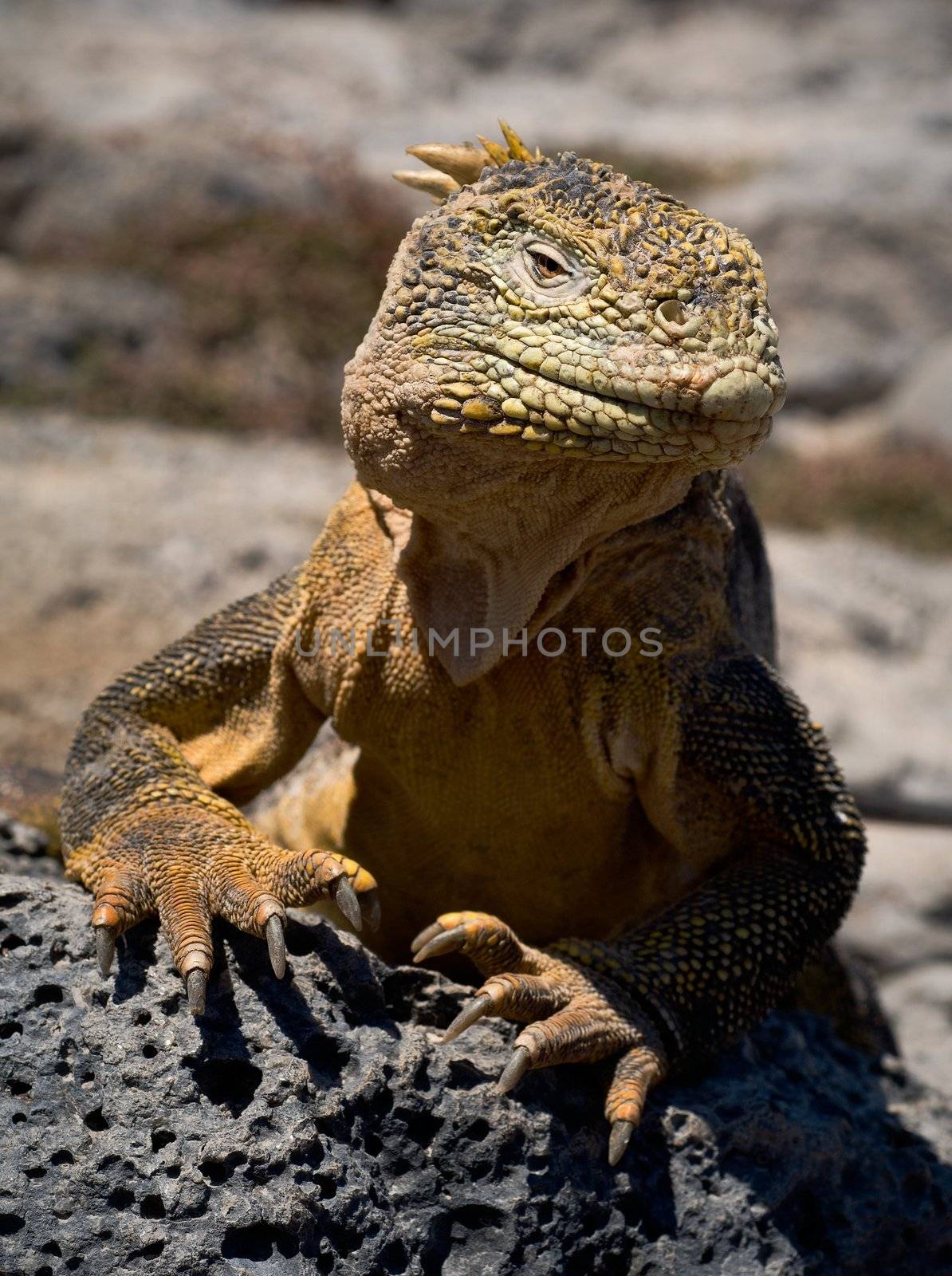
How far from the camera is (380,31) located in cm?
3034

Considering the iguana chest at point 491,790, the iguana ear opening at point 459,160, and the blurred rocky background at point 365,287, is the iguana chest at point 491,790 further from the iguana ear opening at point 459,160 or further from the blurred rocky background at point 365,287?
the blurred rocky background at point 365,287

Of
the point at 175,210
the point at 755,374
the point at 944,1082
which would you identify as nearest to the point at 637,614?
the point at 755,374

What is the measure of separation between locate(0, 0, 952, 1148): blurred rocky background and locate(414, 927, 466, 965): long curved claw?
4.98 meters

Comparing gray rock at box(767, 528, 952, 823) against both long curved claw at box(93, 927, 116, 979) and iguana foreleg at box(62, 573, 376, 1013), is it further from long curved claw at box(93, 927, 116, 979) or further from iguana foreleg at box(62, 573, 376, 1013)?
long curved claw at box(93, 927, 116, 979)

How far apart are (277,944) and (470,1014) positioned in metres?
0.58

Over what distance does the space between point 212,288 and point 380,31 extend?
39.0ft

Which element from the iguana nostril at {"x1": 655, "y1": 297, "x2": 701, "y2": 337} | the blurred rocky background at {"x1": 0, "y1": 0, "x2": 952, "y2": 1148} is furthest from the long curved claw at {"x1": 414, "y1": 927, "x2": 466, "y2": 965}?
the blurred rocky background at {"x1": 0, "y1": 0, "x2": 952, "y2": 1148}

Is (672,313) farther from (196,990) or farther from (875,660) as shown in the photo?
(875,660)

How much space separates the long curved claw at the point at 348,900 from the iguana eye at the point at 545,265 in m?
1.73

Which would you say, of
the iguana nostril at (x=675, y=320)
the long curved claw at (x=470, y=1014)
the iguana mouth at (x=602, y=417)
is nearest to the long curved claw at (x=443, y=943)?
the long curved claw at (x=470, y=1014)

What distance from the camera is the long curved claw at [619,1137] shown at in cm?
415

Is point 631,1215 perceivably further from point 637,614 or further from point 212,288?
point 212,288

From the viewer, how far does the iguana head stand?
12.4 ft

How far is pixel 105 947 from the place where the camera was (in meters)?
4.07
